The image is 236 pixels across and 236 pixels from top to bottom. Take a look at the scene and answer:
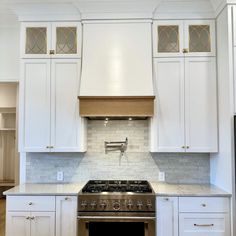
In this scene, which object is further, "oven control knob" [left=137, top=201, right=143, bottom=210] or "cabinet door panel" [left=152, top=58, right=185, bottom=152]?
"cabinet door panel" [left=152, top=58, right=185, bottom=152]

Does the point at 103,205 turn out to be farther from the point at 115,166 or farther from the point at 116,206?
the point at 115,166

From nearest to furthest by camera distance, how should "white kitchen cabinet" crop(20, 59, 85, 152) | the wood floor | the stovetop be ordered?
the stovetop
"white kitchen cabinet" crop(20, 59, 85, 152)
the wood floor

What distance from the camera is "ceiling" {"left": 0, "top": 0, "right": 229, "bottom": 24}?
9.99 feet

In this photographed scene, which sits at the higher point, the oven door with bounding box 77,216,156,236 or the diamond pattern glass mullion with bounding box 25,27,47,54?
the diamond pattern glass mullion with bounding box 25,27,47,54

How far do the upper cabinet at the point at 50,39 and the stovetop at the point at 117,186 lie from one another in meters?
1.60

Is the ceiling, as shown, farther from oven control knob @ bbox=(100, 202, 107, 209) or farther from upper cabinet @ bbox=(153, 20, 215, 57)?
oven control knob @ bbox=(100, 202, 107, 209)

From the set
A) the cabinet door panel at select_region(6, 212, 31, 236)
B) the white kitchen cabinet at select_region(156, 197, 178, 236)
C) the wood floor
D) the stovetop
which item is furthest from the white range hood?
the wood floor

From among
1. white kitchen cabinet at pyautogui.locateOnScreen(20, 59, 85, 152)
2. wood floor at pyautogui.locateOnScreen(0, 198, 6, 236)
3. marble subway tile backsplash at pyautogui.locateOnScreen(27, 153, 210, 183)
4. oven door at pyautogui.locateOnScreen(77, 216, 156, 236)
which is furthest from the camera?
wood floor at pyautogui.locateOnScreen(0, 198, 6, 236)

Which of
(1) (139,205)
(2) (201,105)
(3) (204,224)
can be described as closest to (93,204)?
(1) (139,205)

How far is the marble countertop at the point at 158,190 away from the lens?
271cm

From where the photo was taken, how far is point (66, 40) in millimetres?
3178

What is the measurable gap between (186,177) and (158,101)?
42.8 inches

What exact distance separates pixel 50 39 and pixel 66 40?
0.20m

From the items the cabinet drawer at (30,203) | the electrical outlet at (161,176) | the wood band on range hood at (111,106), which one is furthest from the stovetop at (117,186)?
the wood band on range hood at (111,106)
